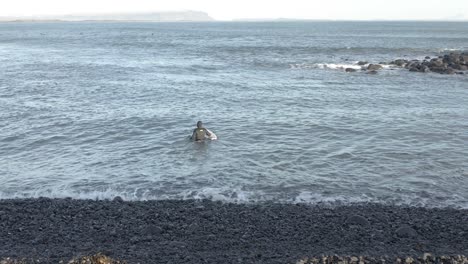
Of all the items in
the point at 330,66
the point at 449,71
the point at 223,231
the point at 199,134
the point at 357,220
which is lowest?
the point at 223,231

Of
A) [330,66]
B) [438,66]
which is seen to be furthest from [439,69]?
[330,66]

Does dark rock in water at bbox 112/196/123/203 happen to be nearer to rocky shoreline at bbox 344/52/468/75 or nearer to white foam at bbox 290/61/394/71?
rocky shoreline at bbox 344/52/468/75

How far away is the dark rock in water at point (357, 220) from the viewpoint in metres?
15.1

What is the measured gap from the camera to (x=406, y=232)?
14.4 meters

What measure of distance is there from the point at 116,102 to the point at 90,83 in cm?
1014

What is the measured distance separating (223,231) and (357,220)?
176 inches

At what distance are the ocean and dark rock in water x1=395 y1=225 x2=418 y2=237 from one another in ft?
10.1

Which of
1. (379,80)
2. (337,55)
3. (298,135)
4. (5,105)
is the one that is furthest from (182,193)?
(337,55)

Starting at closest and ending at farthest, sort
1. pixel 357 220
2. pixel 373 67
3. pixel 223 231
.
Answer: pixel 223 231 < pixel 357 220 < pixel 373 67

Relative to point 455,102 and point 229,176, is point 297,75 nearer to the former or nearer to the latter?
point 455,102

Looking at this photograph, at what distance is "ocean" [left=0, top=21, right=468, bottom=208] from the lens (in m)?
19.1

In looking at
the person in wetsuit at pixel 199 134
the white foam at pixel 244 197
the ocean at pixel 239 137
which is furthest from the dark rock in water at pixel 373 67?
the white foam at pixel 244 197

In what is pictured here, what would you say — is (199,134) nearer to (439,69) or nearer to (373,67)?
(373,67)

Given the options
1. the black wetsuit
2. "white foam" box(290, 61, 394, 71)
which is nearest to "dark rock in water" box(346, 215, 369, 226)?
the black wetsuit
